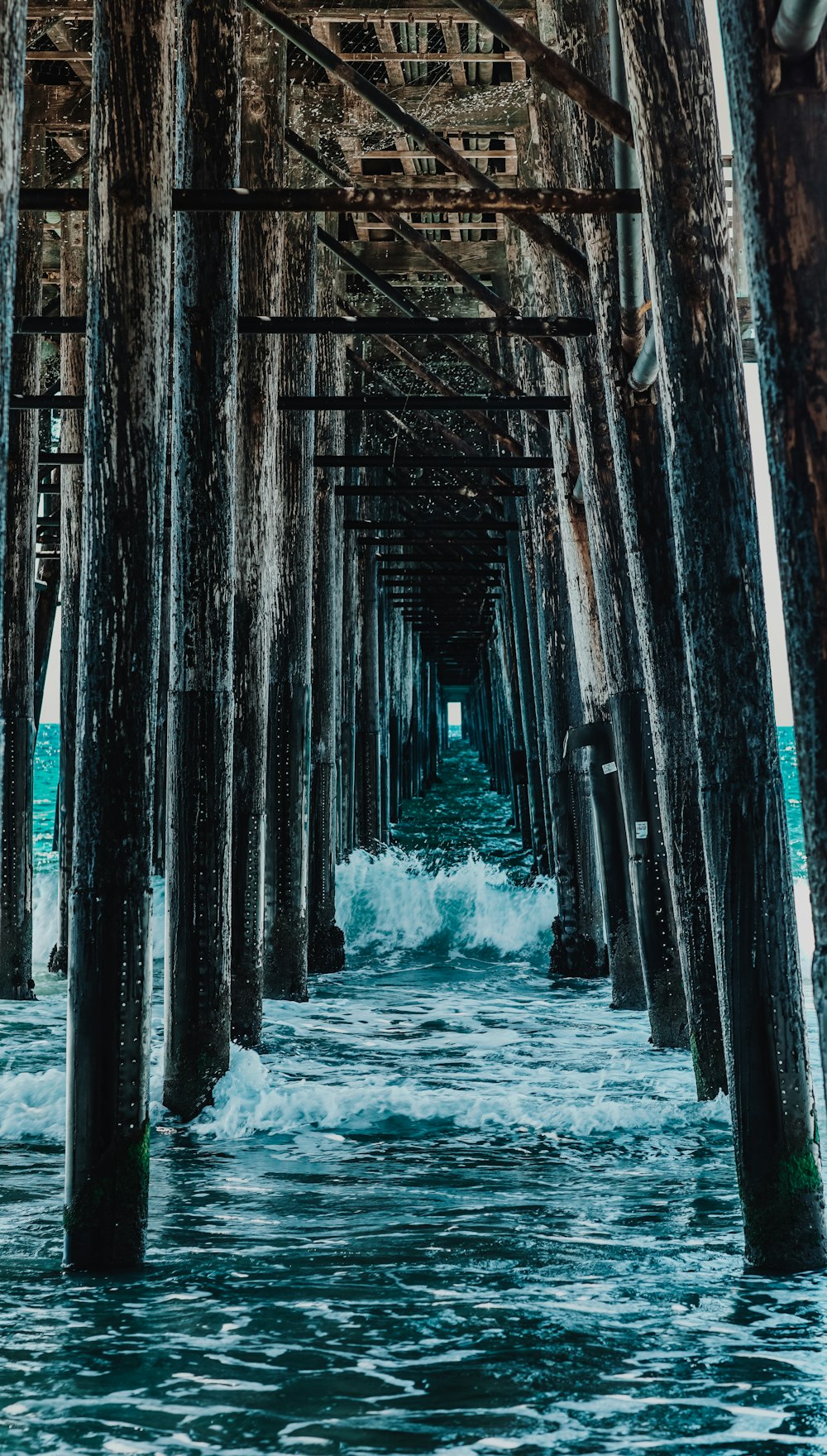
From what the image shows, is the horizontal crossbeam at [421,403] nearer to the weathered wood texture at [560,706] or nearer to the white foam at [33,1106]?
the weathered wood texture at [560,706]

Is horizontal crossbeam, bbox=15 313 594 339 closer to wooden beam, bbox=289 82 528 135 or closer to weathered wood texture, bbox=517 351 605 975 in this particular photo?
weathered wood texture, bbox=517 351 605 975

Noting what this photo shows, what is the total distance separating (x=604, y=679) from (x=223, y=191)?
3250 mm

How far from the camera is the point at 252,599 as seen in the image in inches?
237

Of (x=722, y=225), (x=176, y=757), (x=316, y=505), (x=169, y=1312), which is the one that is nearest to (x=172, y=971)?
(x=176, y=757)

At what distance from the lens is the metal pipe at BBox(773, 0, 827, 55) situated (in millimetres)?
2004

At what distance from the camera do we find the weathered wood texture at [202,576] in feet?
16.1

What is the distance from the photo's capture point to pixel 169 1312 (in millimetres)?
3049

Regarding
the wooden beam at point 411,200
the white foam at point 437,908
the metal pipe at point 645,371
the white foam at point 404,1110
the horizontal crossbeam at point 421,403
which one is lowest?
the white foam at point 404,1110

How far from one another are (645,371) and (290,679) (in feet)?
10.4

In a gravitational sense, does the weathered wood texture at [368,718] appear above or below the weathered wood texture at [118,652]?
above

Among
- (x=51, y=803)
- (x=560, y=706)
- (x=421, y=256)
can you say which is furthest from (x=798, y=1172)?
(x=51, y=803)

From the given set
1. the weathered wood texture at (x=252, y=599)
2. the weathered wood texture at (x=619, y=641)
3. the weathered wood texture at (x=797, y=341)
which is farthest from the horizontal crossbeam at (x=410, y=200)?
the weathered wood texture at (x=797, y=341)

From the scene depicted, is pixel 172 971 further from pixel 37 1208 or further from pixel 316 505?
pixel 316 505

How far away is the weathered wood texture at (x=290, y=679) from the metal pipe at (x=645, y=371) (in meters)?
2.94
